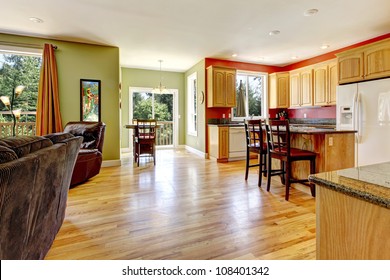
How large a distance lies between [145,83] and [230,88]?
295 cm

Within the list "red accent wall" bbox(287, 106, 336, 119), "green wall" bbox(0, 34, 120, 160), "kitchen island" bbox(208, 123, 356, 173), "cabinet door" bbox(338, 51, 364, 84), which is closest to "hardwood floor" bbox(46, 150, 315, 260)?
"kitchen island" bbox(208, 123, 356, 173)

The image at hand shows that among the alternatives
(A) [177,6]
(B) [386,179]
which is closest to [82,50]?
(A) [177,6]

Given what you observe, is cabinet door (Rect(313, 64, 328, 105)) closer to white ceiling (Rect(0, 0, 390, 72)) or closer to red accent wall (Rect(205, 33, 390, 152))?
red accent wall (Rect(205, 33, 390, 152))

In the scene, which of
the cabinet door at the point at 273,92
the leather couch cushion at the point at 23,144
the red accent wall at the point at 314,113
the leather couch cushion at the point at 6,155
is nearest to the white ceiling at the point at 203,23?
the cabinet door at the point at 273,92

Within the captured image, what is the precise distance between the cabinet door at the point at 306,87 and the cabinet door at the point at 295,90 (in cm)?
13

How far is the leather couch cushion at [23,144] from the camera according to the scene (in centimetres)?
119

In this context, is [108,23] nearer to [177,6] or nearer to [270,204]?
[177,6]

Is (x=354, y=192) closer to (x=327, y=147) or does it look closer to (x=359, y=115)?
(x=327, y=147)

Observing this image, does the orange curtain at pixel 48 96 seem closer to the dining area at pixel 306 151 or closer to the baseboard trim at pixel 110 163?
the baseboard trim at pixel 110 163

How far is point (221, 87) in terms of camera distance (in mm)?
5551

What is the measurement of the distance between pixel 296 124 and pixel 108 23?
5.19m

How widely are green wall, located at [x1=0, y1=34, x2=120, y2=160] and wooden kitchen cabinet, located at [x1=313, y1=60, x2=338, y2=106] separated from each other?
15.4ft

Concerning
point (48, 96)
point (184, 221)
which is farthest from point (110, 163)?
point (184, 221)

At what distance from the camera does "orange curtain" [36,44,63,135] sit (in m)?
4.18
